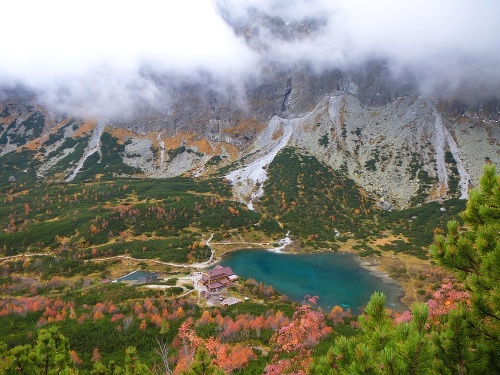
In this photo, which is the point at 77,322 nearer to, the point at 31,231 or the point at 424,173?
the point at 31,231

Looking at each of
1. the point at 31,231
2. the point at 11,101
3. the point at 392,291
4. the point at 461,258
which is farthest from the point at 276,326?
the point at 11,101

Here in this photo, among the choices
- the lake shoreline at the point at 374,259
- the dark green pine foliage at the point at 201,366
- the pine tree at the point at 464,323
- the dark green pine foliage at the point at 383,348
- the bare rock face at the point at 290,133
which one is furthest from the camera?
the bare rock face at the point at 290,133

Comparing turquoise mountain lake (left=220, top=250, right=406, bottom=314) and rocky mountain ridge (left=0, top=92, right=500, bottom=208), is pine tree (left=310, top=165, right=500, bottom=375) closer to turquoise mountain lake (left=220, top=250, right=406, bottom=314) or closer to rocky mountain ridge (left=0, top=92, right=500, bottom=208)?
turquoise mountain lake (left=220, top=250, right=406, bottom=314)

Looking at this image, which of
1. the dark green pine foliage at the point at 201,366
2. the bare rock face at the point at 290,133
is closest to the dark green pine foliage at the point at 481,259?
the dark green pine foliage at the point at 201,366

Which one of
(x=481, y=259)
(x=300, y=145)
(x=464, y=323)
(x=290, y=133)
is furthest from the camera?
(x=290, y=133)

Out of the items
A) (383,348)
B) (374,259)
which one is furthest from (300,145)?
(383,348)

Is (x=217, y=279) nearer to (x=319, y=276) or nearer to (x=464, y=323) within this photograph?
(x=319, y=276)

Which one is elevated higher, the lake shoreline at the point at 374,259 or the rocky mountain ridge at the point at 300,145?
the rocky mountain ridge at the point at 300,145

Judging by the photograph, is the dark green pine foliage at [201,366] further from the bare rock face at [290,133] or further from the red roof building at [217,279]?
the bare rock face at [290,133]
